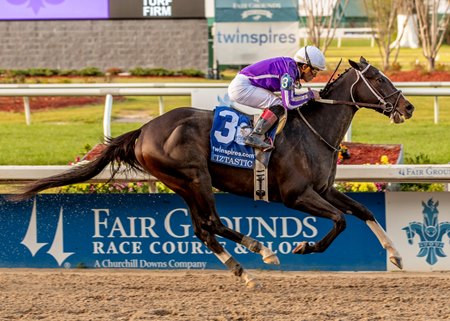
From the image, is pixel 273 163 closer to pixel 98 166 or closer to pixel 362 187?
pixel 98 166

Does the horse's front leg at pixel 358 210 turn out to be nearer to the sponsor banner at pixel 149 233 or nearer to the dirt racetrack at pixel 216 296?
the dirt racetrack at pixel 216 296

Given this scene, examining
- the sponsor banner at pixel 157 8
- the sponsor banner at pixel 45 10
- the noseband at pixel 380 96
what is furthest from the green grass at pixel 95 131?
the sponsor banner at pixel 45 10

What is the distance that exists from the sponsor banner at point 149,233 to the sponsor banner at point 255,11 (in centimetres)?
1593

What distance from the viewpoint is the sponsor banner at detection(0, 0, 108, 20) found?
81.6 feet

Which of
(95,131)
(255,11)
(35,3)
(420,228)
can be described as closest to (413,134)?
(95,131)

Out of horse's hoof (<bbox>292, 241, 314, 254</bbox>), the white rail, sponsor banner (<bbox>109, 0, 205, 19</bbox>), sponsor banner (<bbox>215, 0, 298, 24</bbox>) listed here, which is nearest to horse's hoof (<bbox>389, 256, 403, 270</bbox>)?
horse's hoof (<bbox>292, 241, 314, 254</bbox>)

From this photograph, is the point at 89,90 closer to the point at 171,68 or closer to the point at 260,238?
the point at 260,238

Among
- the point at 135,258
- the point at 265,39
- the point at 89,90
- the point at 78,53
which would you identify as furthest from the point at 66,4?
the point at 135,258

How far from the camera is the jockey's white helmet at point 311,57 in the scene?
677 cm

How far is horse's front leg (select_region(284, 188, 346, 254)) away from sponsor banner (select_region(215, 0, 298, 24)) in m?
16.8

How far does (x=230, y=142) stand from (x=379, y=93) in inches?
43.0

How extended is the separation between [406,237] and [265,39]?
53.2ft

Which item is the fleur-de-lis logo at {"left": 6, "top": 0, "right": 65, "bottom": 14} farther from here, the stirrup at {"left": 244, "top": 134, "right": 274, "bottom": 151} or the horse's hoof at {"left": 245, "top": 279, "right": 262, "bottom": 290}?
the horse's hoof at {"left": 245, "top": 279, "right": 262, "bottom": 290}

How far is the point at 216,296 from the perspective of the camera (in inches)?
248
